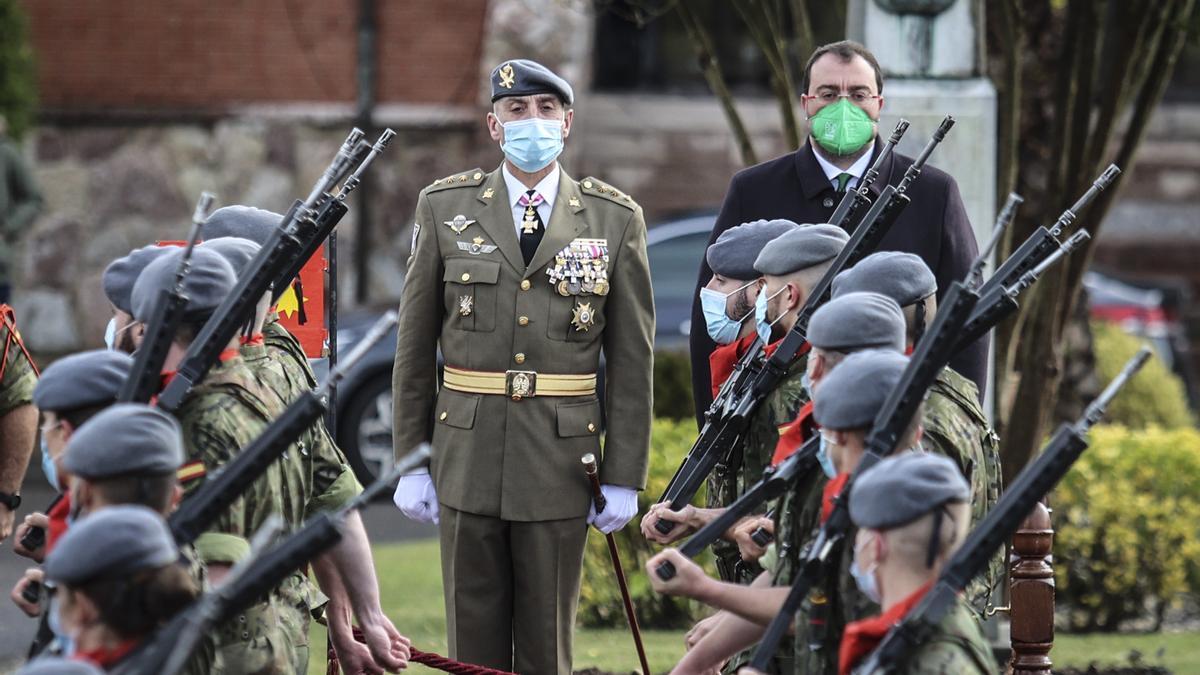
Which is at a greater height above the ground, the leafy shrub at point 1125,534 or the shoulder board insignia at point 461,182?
the shoulder board insignia at point 461,182

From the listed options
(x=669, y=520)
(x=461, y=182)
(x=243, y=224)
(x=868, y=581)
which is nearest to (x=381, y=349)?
(x=461, y=182)

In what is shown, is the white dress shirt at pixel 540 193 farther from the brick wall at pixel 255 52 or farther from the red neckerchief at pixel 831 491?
the brick wall at pixel 255 52

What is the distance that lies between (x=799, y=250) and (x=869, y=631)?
167 centimetres

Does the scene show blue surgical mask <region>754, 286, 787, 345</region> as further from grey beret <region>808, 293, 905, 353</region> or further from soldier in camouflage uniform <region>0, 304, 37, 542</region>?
soldier in camouflage uniform <region>0, 304, 37, 542</region>

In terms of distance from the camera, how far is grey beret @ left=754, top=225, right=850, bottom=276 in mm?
5199

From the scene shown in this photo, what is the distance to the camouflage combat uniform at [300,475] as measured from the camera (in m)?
4.53

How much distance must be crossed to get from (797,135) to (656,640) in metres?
2.28

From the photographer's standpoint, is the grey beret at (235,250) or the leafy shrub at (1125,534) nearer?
the grey beret at (235,250)

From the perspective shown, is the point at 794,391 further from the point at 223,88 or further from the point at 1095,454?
the point at 223,88

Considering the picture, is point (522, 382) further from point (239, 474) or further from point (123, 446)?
point (123, 446)

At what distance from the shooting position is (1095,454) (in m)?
9.16

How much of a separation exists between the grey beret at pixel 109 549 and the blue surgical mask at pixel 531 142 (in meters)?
2.71

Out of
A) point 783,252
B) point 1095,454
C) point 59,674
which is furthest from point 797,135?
point 59,674

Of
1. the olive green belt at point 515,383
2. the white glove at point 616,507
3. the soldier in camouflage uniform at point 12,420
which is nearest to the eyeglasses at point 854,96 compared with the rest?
the olive green belt at point 515,383
